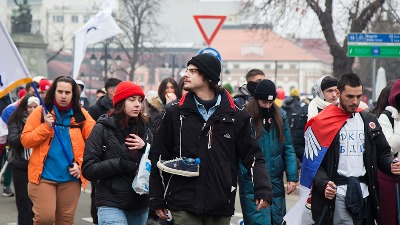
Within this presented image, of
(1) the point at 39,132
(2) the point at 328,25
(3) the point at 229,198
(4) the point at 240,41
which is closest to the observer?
(3) the point at 229,198

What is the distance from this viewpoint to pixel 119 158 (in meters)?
7.44

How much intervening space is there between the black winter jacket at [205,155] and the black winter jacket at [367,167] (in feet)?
2.82

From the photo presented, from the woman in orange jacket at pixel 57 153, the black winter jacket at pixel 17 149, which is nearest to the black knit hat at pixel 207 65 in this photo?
the woman in orange jacket at pixel 57 153

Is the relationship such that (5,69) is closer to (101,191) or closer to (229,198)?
(101,191)

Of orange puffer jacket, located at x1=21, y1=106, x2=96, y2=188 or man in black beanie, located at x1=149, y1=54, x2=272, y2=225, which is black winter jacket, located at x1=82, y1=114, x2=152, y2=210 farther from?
man in black beanie, located at x1=149, y1=54, x2=272, y2=225

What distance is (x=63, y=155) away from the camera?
8.40m

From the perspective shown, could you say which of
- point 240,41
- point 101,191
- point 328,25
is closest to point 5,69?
point 101,191

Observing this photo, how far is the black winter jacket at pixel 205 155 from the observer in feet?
20.1

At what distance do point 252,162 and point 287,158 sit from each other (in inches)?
98.5

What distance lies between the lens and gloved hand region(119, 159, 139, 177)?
7.36 metres

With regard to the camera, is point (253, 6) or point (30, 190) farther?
point (253, 6)

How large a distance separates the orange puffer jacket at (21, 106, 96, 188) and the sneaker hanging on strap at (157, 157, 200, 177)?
239cm

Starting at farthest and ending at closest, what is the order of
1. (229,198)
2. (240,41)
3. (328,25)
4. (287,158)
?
(240,41) → (328,25) → (287,158) → (229,198)

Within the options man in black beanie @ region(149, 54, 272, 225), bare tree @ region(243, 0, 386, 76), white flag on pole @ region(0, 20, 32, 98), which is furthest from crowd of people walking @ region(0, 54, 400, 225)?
bare tree @ region(243, 0, 386, 76)
